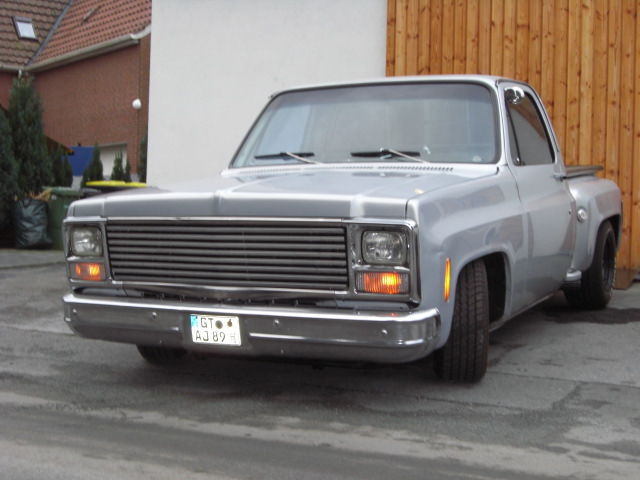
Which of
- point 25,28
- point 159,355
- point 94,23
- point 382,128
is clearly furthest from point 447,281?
point 25,28

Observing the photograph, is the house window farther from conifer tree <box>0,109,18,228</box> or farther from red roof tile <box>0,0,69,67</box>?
conifer tree <box>0,109,18,228</box>

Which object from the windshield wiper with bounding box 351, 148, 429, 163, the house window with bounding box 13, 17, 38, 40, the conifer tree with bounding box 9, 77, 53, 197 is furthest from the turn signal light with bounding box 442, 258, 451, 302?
the house window with bounding box 13, 17, 38, 40

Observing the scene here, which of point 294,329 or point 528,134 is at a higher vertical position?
point 528,134

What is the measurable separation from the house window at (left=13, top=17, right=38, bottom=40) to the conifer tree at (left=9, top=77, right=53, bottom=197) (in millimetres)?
16533

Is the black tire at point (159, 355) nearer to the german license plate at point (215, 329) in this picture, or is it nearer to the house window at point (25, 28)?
the german license plate at point (215, 329)

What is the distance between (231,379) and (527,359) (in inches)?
74.0

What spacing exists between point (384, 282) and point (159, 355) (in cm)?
199

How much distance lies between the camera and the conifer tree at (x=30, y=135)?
52.4 feet

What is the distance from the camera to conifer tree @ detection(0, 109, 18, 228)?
15.0 m

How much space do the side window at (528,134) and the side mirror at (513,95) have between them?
0.02 meters

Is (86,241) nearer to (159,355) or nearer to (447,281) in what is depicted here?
(159,355)

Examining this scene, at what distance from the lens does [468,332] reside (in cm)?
530

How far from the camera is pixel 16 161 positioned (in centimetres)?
1555

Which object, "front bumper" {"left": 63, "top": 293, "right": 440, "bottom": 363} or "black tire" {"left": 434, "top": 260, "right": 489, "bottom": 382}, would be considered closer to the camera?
"front bumper" {"left": 63, "top": 293, "right": 440, "bottom": 363}
